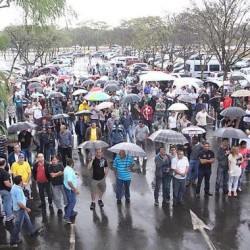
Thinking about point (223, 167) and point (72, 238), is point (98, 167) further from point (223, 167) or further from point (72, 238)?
point (223, 167)

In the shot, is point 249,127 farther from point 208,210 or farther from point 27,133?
point 27,133

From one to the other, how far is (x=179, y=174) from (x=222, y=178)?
1.57m

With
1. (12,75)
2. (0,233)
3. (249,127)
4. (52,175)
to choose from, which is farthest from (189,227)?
(249,127)

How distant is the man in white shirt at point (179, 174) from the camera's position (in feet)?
30.6

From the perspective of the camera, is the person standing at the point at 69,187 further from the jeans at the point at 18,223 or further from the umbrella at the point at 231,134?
the umbrella at the point at 231,134

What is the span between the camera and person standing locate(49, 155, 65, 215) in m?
8.80

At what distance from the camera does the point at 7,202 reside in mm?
8648

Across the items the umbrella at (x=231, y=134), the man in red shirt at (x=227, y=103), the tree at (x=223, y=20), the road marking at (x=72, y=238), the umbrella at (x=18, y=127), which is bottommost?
the road marking at (x=72, y=238)

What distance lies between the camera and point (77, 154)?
45.6ft

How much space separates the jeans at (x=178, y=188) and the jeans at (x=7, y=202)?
3.86 meters

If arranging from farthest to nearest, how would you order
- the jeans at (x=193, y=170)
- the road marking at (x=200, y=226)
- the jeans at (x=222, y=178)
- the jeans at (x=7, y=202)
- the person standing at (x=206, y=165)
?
the jeans at (x=193, y=170) < the jeans at (x=222, y=178) < the person standing at (x=206, y=165) < the jeans at (x=7, y=202) < the road marking at (x=200, y=226)

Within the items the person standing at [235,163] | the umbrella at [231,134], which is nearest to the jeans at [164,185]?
the person standing at [235,163]

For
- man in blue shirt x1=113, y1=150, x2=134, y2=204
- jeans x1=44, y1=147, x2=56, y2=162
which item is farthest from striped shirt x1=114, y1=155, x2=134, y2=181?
jeans x1=44, y1=147, x2=56, y2=162

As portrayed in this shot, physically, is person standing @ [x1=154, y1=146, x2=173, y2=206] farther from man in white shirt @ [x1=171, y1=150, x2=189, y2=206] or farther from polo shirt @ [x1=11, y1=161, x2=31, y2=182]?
polo shirt @ [x1=11, y1=161, x2=31, y2=182]
